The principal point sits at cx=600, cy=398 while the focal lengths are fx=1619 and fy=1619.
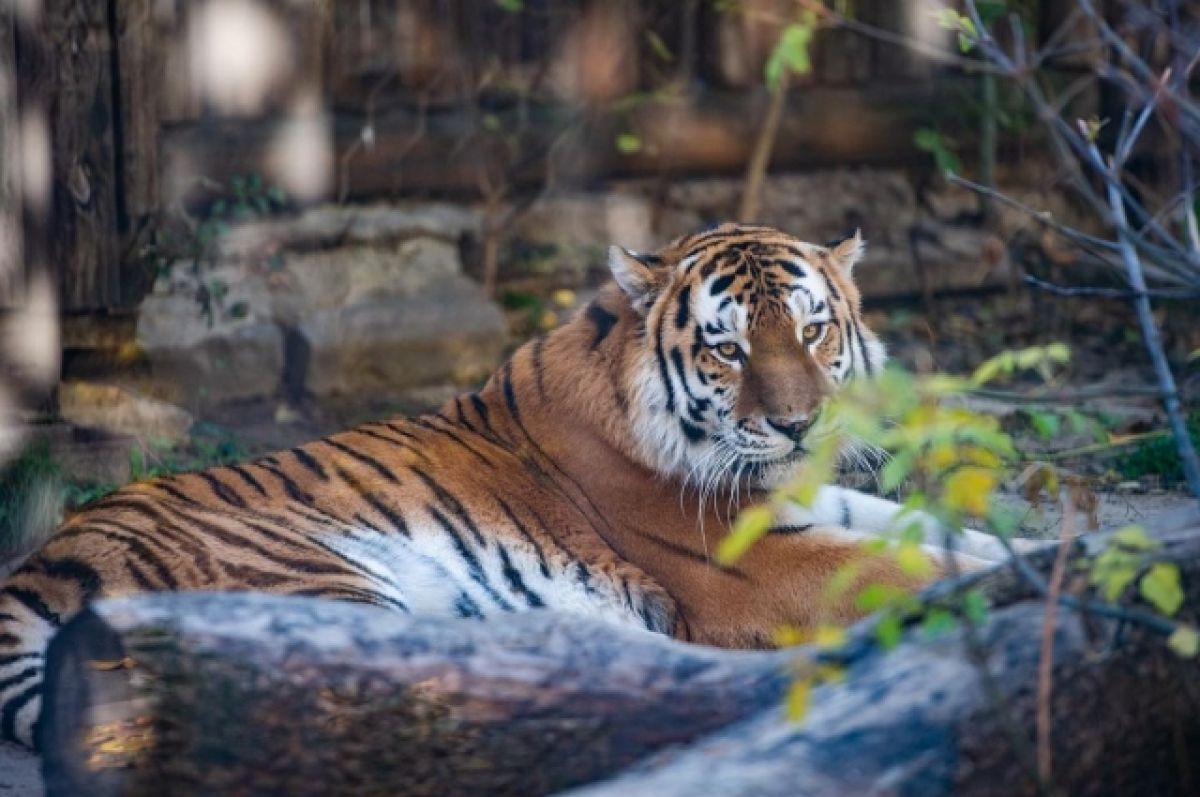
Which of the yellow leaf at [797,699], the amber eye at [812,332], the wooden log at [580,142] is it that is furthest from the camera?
the wooden log at [580,142]

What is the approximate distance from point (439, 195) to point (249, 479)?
3090mm

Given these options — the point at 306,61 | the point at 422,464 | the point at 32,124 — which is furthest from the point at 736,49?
the point at 422,464

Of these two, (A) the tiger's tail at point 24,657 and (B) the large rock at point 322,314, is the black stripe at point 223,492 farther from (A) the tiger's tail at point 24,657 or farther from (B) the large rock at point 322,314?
(B) the large rock at point 322,314

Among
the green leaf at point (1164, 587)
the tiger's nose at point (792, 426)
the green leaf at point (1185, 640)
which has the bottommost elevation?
the tiger's nose at point (792, 426)

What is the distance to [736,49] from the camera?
7148 millimetres

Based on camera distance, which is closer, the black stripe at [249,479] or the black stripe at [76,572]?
the black stripe at [76,572]

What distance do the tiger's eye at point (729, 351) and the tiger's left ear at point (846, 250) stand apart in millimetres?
415

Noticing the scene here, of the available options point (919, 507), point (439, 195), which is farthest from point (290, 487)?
point (439, 195)

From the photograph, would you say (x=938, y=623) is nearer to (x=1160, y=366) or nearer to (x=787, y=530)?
(x=1160, y=366)

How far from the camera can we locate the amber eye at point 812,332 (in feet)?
12.8

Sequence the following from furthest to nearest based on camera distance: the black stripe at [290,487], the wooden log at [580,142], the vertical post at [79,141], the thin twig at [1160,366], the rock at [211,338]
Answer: the wooden log at [580,142] < the rock at [211,338] < the vertical post at [79,141] < the black stripe at [290,487] < the thin twig at [1160,366]

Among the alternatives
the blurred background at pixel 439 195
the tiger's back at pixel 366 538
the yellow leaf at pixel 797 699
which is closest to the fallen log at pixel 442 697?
the yellow leaf at pixel 797 699

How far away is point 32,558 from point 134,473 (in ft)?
5.29

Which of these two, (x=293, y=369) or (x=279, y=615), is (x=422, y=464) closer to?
(x=279, y=615)
